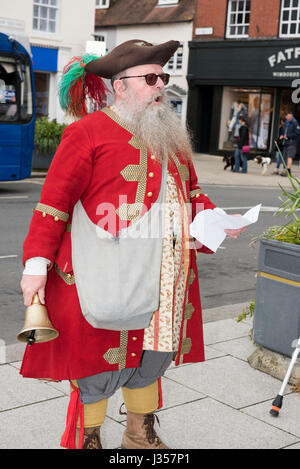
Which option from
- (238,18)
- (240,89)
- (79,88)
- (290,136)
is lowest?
(290,136)

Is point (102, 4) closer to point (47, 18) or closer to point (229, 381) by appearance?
point (47, 18)

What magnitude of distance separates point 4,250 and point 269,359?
4.66m

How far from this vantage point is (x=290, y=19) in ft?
85.0

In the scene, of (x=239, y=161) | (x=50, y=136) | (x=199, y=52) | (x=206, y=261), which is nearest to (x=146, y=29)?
(x=199, y=52)

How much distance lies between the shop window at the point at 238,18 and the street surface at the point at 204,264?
15.3 m

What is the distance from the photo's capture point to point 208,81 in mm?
28422

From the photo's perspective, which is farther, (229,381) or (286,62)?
(286,62)

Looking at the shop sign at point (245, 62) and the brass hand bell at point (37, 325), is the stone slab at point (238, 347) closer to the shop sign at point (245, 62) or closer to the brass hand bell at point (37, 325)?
the brass hand bell at point (37, 325)

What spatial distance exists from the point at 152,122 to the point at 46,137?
1514cm

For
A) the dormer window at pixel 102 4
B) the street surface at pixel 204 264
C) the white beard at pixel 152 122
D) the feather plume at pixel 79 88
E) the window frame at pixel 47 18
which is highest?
the dormer window at pixel 102 4

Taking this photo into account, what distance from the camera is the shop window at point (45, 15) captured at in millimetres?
23609

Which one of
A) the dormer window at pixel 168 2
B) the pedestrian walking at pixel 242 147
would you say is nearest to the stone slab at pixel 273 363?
the pedestrian walking at pixel 242 147

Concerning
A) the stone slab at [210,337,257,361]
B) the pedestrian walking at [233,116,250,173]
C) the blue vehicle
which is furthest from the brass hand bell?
the pedestrian walking at [233,116,250,173]

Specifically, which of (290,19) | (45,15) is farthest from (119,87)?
(290,19)
